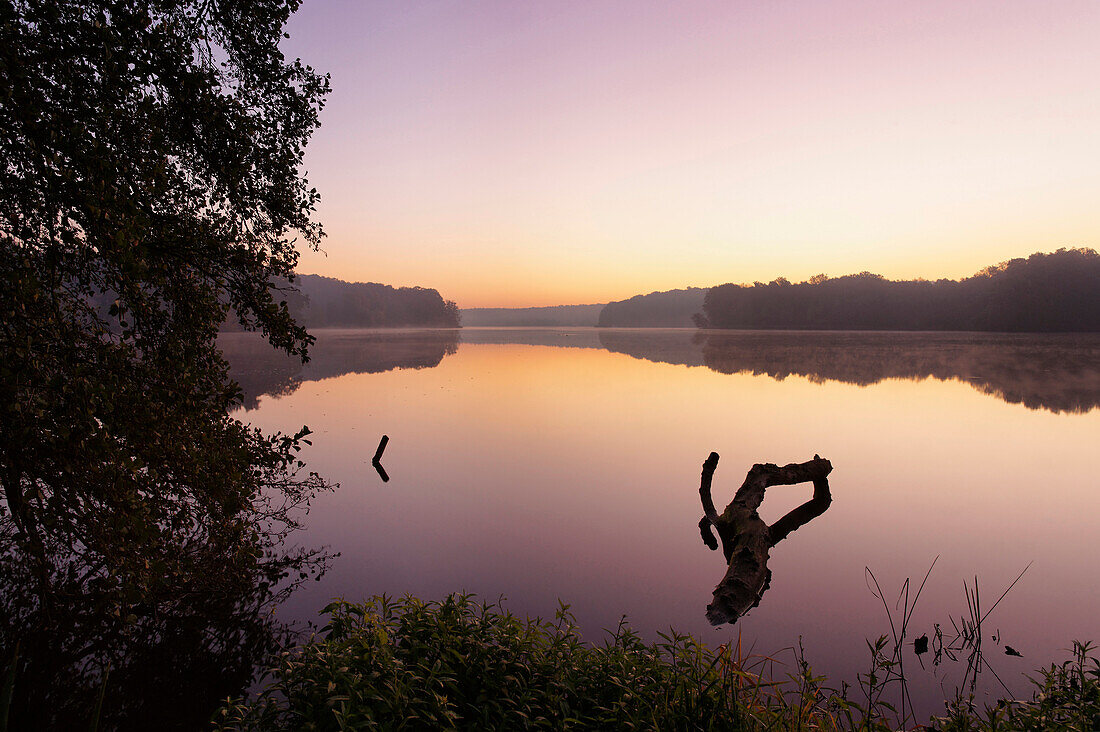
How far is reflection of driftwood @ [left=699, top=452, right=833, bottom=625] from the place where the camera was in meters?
4.46

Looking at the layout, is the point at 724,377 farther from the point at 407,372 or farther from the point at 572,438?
the point at 407,372

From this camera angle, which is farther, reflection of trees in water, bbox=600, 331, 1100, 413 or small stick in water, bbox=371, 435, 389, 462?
reflection of trees in water, bbox=600, 331, 1100, 413

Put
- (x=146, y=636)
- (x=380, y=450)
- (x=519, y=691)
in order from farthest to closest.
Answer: (x=380, y=450) < (x=146, y=636) < (x=519, y=691)

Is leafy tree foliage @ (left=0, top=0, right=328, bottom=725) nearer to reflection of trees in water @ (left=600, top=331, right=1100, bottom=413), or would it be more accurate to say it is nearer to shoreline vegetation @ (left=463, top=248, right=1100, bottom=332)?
reflection of trees in water @ (left=600, top=331, right=1100, bottom=413)

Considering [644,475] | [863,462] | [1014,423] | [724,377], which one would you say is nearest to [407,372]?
[724,377]

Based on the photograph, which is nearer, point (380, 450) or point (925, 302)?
point (380, 450)

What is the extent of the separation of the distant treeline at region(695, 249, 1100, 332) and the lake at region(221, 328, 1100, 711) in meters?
91.4

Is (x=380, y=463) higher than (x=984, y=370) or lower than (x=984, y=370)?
higher

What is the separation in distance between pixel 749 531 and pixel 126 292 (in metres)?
6.99

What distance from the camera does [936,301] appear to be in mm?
134000

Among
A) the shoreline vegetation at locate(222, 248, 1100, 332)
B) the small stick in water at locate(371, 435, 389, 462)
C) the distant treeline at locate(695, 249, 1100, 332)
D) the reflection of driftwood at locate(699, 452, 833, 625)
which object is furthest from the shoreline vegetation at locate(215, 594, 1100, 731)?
the distant treeline at locate(695, 249, 1100, 332)

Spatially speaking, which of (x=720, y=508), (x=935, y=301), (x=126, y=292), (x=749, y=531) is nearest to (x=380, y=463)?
(x=720, y=508)

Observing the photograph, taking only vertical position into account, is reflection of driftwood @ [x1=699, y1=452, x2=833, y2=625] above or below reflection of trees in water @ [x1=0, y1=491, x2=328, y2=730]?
above

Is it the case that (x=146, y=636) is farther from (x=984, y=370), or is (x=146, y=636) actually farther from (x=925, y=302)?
(x=925, y=302)
